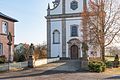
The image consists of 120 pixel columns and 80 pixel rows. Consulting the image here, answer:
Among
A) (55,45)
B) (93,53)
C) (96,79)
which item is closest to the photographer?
(96,79)

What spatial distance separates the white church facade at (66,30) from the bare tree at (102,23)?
311 inches

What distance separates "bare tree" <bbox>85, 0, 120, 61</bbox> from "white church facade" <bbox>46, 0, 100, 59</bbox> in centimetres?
790

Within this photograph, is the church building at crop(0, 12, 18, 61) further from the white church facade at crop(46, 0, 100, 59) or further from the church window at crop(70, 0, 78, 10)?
the church window at crop(70, 0, 78, 10)

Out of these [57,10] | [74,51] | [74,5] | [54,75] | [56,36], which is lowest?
[54,75]

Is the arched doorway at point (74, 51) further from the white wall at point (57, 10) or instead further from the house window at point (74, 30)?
the white wall at point (57, 10)

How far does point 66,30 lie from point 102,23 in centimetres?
1114

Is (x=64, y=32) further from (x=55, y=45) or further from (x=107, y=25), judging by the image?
(x=107, y=25)

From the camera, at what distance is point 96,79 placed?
68.8ft

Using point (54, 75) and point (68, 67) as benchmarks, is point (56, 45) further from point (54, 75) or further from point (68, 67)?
point (54, 75)

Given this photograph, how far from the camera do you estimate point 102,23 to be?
3719 centimetres

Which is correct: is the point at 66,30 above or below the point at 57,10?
below

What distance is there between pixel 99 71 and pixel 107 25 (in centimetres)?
1121

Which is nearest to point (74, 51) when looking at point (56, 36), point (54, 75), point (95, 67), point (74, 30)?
point (74, 30)

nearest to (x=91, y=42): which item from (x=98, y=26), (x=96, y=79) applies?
(x=98, y=26)
